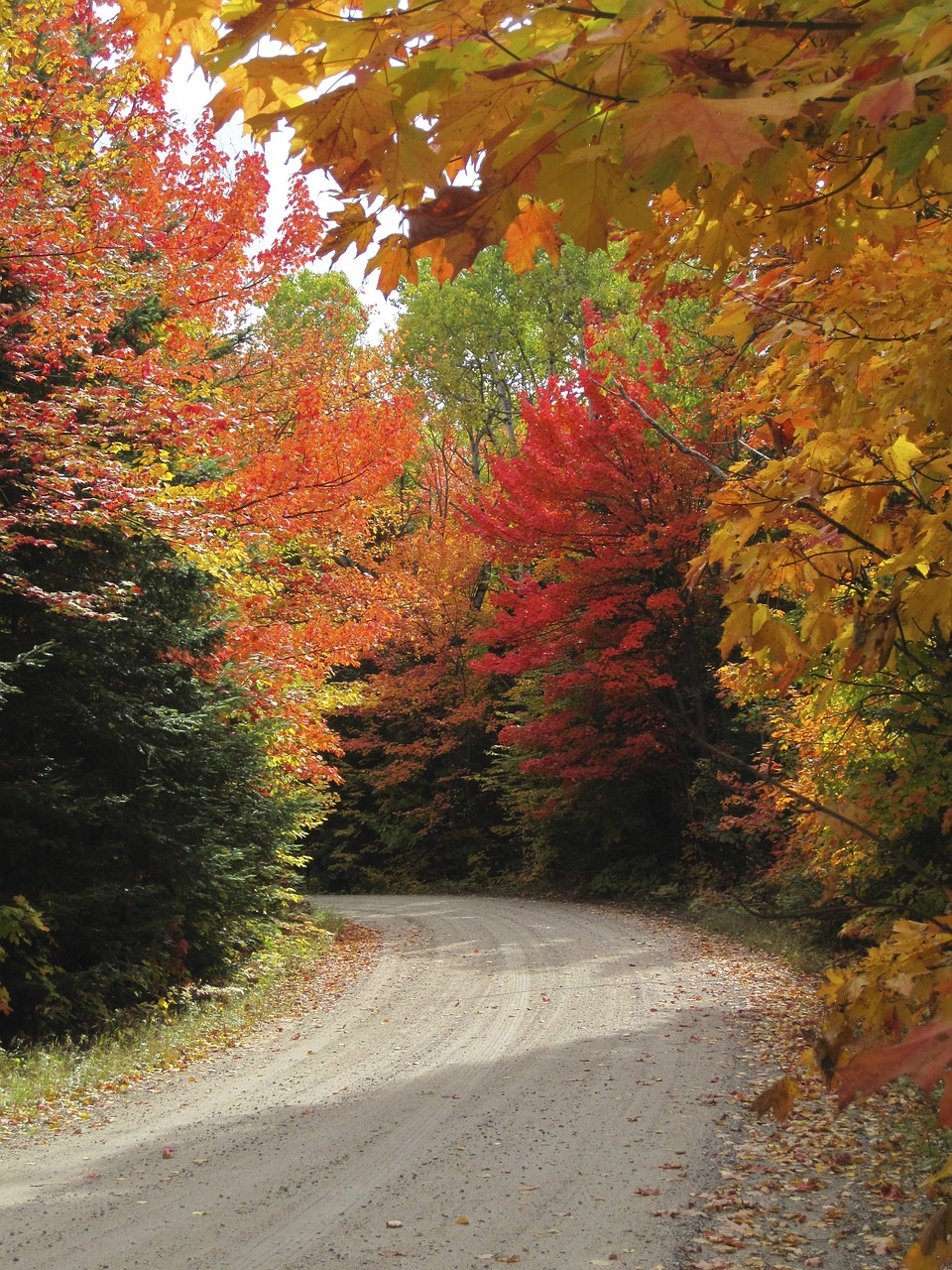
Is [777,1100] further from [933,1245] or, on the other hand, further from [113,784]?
[113,784]

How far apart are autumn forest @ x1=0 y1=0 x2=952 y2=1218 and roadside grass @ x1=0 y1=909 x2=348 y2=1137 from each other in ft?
1.18

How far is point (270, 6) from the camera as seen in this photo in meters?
1.82

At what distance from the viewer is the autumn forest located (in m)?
1.82

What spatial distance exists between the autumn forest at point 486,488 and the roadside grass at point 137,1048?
0.36 metres

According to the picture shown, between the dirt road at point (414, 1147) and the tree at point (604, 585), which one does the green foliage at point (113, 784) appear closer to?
the dirt road at point (414, 1147)

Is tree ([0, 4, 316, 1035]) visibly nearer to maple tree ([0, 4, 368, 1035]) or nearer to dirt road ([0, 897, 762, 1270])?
maple tree ([0, 4, 368, 1035])

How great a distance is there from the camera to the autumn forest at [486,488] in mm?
1820

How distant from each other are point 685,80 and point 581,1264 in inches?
172

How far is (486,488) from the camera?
2784 centimetres

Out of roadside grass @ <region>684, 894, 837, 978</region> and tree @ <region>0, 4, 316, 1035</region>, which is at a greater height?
tree @ <region>0, 4, 316, 1035</region>

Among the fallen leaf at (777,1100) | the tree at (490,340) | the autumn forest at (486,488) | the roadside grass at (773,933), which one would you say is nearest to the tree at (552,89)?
the autumn forest at (486,488)

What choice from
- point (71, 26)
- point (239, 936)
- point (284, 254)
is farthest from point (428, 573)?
point (71, 26)

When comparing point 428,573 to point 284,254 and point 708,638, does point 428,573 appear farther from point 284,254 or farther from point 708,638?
point 284,254

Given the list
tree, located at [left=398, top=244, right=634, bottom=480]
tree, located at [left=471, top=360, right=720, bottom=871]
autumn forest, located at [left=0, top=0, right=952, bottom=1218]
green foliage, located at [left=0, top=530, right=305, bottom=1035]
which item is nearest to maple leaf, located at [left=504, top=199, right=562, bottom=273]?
autumn forest, located at [left=0, top=0, right=952, bottom=1218]
